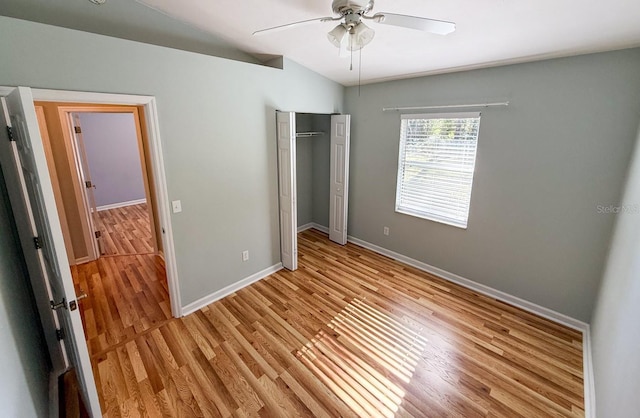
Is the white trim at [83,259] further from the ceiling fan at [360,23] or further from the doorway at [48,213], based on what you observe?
the ceiling fan at [360,23]

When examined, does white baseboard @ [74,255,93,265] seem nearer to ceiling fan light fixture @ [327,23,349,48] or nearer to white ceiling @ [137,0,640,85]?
white ceiling @ [137,0,640,85]

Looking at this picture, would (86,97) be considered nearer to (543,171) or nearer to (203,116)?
(203,116)

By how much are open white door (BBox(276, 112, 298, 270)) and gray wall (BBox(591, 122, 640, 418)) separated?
287 cm

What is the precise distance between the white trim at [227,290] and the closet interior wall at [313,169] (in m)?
1.61

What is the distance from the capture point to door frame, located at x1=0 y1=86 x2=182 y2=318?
1.83 metres

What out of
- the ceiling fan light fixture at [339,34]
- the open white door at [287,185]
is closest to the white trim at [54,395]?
the open white door at [287,185]

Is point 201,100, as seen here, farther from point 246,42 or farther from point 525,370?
point 525,370

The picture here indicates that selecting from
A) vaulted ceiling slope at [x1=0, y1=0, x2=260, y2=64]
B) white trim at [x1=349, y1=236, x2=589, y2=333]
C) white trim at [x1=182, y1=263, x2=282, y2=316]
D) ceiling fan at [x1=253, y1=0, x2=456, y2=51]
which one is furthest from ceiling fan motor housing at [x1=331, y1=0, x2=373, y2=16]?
white trim at [x1=349, y1=236, x2=589, y2=333]

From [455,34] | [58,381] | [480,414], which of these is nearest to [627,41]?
[455,34]

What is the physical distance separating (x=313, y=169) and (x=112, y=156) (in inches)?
181

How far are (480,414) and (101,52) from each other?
371 cm

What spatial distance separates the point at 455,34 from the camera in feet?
7.11

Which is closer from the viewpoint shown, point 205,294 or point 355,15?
point 355,15

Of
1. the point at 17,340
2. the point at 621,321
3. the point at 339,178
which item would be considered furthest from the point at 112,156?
the point at 621,321
